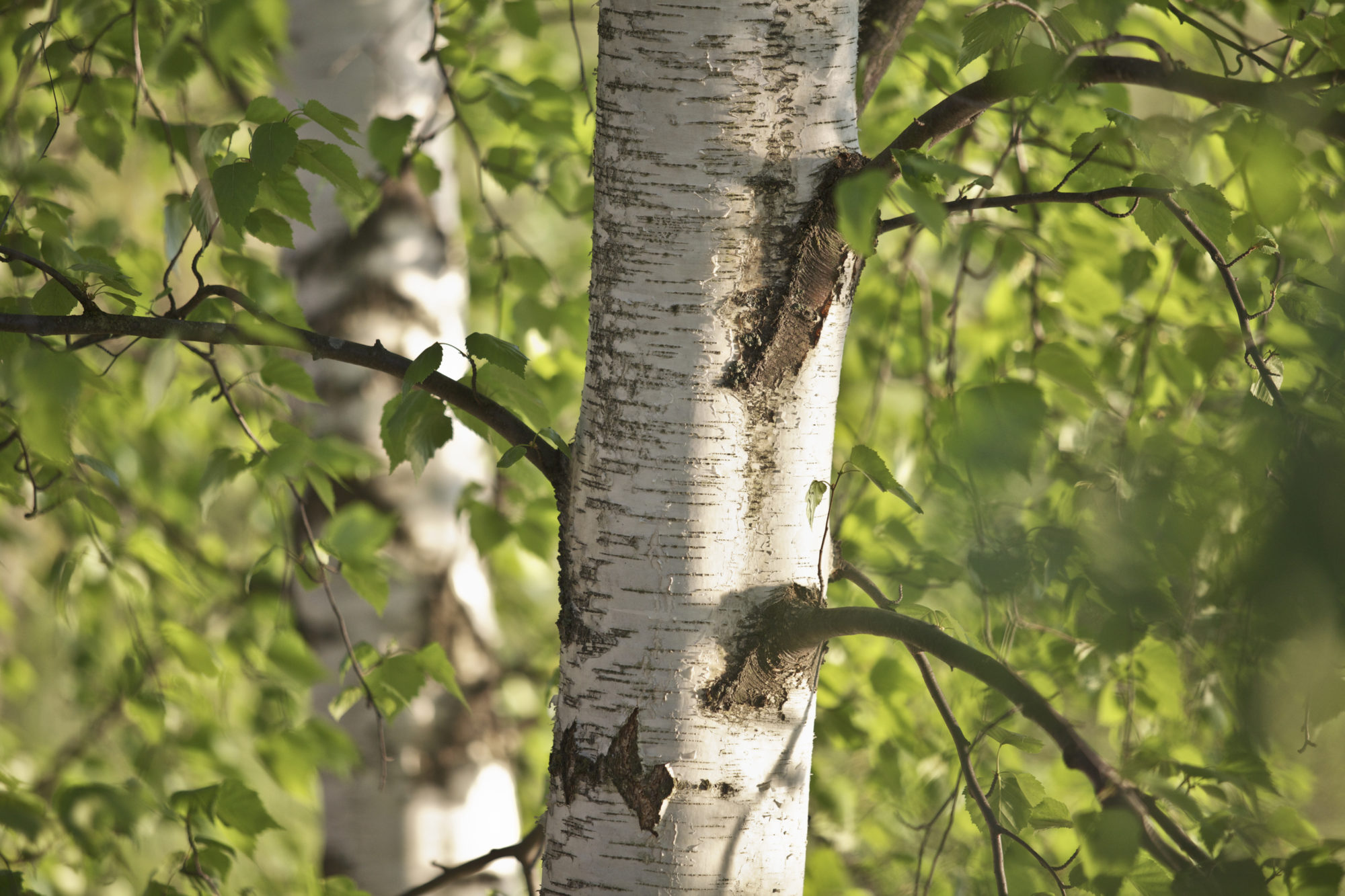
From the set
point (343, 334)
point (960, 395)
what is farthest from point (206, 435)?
point (960, 395)

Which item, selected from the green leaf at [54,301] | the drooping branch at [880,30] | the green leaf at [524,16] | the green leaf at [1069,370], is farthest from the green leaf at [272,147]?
the green leaf at [1069,370]

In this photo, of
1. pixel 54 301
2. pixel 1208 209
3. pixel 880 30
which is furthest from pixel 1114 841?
pixel 54 301

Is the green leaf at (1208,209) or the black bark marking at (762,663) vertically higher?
the green leaf at (1208,209)

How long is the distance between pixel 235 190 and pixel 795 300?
45 centimetres

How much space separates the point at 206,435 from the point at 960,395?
68.0 inches

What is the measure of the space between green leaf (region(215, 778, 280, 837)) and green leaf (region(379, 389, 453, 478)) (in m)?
0.47

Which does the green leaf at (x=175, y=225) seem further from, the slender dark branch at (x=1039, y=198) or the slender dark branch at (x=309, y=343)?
the slender dark branch at (x=1039, y=198)

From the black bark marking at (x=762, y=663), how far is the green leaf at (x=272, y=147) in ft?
1.68

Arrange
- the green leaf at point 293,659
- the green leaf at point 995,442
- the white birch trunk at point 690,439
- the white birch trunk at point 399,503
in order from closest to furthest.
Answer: the green leaf at point 995,442 < the white birch trunk at point 690,439 < the green leaf at point 293,659 < the white birch trunk at point 399,503

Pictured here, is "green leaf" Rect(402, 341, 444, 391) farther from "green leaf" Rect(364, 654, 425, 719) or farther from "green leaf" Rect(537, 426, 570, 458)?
"green leaf" Rect(364, 654, 425, 719)

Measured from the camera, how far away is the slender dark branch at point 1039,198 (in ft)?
1.96

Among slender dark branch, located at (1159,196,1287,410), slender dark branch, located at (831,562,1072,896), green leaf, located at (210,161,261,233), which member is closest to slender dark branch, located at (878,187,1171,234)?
slender dark branch, located at (1159,196,1287,410)

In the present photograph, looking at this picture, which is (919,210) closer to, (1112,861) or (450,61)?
(1112,861)

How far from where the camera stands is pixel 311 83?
1.28 m
